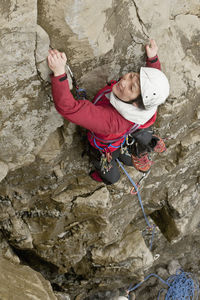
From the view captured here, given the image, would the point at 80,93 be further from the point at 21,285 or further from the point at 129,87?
the point at 21,285

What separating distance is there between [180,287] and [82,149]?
16.6 ft

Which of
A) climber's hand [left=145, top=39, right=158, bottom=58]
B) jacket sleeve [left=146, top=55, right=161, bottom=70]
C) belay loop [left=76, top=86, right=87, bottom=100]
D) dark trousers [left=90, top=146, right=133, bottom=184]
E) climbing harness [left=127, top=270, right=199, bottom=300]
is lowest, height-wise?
climbing harness [left=127, top=270, right=199, bottom=300]

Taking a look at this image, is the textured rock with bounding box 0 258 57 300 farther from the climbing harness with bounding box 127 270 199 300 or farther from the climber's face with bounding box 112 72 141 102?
the climbing harness with bounding box 127 270 199 300

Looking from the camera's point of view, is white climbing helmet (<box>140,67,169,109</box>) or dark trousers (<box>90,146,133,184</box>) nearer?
white climbing helmet (<box>140,67,169,109</box>)

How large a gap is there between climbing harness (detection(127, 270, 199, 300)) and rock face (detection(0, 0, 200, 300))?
5.14 ft

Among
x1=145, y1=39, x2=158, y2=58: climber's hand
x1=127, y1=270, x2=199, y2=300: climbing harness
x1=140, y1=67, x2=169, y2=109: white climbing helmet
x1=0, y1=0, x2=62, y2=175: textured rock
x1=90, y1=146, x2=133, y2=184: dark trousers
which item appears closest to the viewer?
x1=0, y1=0, x2=62, y2=175: textured rock

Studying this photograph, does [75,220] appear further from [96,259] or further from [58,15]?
[58,15]

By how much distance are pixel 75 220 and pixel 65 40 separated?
8.80 feet

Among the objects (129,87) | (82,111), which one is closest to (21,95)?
(82,111)

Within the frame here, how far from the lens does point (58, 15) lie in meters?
2.43

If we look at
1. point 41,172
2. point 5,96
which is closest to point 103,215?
point 41,172

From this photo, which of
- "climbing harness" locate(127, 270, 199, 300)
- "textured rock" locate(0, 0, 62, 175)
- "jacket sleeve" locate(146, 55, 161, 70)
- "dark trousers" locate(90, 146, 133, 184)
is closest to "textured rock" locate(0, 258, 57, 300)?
"textured rock" locate(0, 0, 62, 175)

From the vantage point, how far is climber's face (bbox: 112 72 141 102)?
2648mm

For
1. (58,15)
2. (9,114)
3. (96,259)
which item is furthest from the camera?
(96,259)
